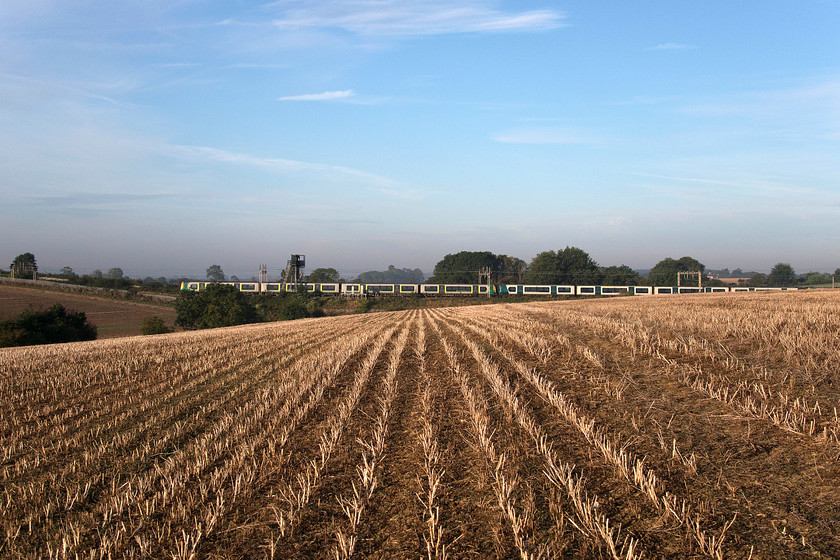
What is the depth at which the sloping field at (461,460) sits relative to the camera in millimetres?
5062

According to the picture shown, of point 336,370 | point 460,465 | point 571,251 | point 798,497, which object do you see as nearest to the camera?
point 798,497

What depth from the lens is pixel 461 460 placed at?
7062 millimetres

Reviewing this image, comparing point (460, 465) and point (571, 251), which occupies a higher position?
point (571, 251)

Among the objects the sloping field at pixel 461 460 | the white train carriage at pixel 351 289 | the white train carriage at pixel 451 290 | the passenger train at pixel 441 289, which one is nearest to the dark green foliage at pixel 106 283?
the passenger train at pixel 441 289

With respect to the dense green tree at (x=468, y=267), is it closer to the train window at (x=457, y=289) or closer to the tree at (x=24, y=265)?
the train window at (x=457, y=289)

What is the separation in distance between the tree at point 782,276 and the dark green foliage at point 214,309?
171290mm

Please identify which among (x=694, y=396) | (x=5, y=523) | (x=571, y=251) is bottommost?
(x=5, y=523)

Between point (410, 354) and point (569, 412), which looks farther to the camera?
point (410, 354)

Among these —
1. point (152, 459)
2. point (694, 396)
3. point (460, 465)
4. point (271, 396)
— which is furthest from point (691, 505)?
point (271, 396)

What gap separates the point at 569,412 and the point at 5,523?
25.9 ft

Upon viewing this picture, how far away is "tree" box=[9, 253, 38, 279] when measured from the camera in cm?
13881

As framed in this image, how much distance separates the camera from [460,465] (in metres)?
6.89

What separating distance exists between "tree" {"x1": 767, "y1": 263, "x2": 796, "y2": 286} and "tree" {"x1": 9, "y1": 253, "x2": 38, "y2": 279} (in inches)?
8953

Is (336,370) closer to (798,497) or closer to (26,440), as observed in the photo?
(26,440)
